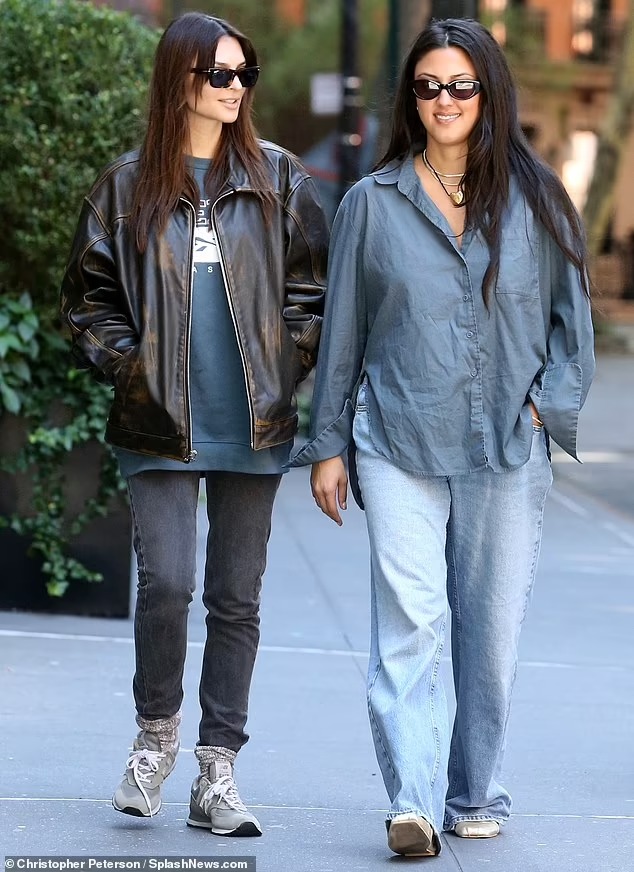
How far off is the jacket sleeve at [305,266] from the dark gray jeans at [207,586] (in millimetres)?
361

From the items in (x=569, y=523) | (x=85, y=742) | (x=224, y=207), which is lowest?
(x=569, y=523)

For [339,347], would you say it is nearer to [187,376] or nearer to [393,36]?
[187,376]

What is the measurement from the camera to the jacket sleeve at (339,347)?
11.9ft

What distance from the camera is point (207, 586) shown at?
375cm

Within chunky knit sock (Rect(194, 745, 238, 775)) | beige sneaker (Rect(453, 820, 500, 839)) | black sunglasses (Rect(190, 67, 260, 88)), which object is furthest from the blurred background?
chunky knit sock (Rect(194, 745, 238, 775))

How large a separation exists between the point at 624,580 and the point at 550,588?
0.47m

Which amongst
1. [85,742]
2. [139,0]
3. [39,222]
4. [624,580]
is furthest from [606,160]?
[85,742]

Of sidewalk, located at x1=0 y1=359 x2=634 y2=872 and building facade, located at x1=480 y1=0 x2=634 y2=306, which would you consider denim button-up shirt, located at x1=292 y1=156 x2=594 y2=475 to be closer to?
sidewalk, located at x1=0 y1=359 x2=634 y2=872

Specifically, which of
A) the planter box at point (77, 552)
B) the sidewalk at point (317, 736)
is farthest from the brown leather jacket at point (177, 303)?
the planter box at point (77, 552)

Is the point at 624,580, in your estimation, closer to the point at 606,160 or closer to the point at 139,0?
the point at 139,0

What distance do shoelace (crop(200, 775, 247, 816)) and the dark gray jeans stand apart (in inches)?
3.4

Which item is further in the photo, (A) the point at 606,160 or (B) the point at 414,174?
(A) the point at 606,160

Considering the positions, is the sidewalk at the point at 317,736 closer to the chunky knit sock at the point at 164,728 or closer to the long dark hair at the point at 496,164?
the chunky knit sock at the point at 164,728

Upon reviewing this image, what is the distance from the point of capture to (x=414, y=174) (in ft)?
11.9
